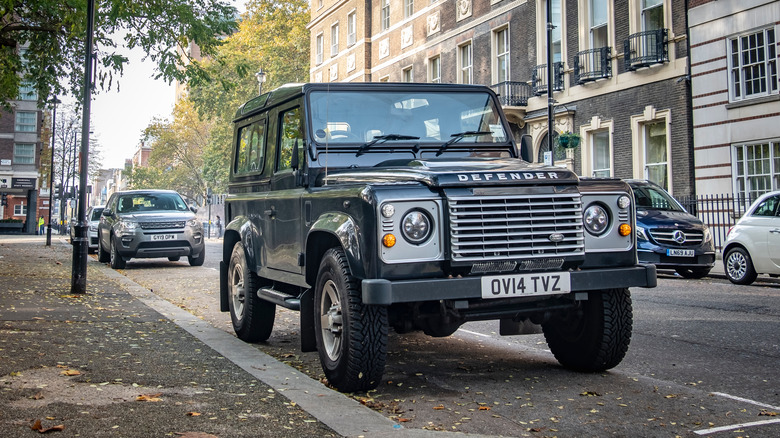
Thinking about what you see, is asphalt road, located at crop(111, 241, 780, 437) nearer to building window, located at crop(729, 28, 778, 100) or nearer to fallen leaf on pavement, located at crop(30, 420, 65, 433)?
fallen leaf on pavement, located at crop(30, 420, 65, 433)

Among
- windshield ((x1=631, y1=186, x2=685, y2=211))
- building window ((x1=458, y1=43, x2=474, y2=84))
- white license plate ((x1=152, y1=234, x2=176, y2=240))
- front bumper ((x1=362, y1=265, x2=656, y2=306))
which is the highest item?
building window ((x1=458, y1=43, x2=474, y2=84))

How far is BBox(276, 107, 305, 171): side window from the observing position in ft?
22.1

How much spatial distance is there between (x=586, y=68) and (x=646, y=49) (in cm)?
279

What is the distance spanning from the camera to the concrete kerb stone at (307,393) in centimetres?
429

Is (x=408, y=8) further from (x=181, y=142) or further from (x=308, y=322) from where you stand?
(x=181, y=142)

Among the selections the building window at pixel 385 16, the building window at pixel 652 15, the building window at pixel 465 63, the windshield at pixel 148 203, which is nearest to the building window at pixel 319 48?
the building window at pixel 385 16

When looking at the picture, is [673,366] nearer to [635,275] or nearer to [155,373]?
[635,275]

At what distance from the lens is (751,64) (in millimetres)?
20031

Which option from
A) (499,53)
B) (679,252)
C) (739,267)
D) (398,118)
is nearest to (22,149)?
(499,53)

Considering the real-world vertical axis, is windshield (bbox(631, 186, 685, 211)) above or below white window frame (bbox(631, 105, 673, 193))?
below

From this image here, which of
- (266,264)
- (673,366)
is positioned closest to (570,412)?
(673,366)

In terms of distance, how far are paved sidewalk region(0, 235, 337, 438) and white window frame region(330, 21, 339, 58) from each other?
36.4 m

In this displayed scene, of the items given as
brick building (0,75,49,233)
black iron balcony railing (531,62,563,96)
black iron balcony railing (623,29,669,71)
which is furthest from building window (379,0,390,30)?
brick building (0,75,49,233)

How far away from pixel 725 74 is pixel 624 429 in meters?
18.4
